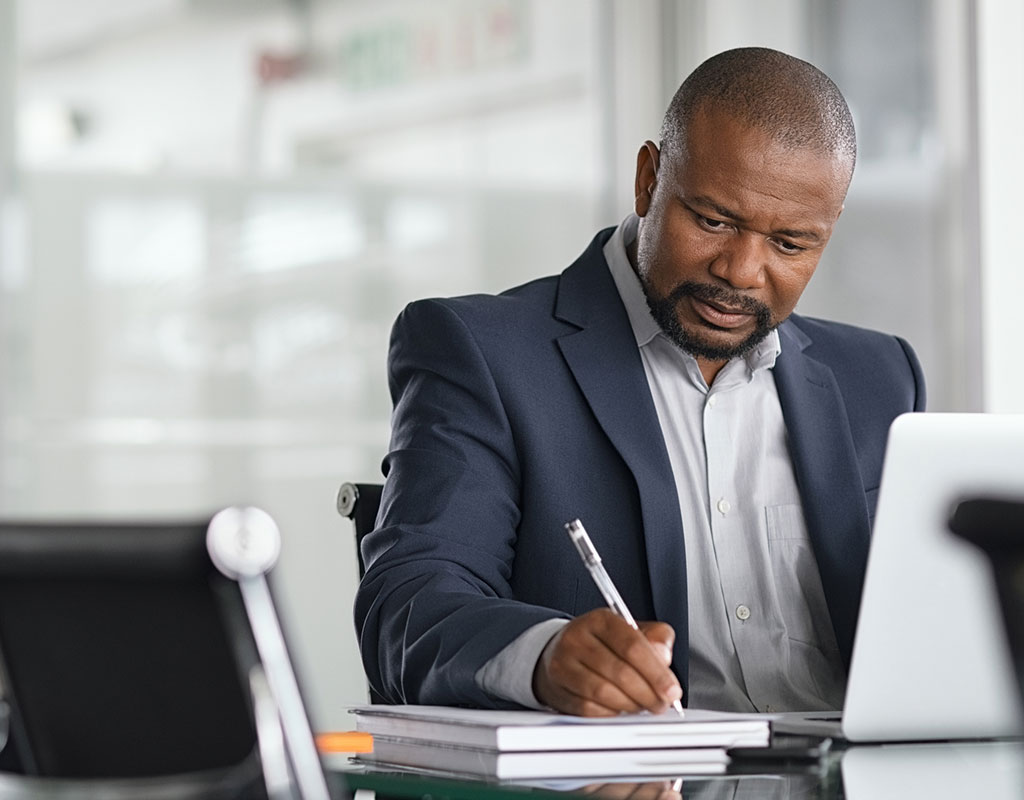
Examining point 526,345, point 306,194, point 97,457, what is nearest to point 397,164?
point 306,194

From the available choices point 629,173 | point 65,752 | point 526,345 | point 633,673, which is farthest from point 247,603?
point 629,173

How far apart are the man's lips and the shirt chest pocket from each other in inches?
8.7

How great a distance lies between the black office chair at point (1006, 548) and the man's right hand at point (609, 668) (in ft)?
1.32

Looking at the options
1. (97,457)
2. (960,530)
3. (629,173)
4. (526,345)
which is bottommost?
(97,457)

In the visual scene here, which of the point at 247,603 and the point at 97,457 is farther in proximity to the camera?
the point at 97,457

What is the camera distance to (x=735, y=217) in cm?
181

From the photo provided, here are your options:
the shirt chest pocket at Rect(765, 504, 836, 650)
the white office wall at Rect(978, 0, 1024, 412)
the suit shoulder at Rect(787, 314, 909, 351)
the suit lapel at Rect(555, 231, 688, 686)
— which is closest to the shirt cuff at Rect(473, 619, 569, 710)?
the suit lapel at Rect(555, 231, 688, 686)

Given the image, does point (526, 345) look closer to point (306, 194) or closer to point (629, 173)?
point (306, 194)

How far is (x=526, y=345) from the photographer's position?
1.86m

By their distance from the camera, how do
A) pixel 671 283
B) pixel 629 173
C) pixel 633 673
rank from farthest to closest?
1. pixel 629 173
2. pixel 671 283
3. pixel 633 673

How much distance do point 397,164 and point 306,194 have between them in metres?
0.28

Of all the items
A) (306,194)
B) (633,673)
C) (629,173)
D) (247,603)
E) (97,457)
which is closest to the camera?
(247,603)

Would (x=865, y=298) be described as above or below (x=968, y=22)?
below

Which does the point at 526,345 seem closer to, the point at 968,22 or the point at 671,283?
the point at 671,283
